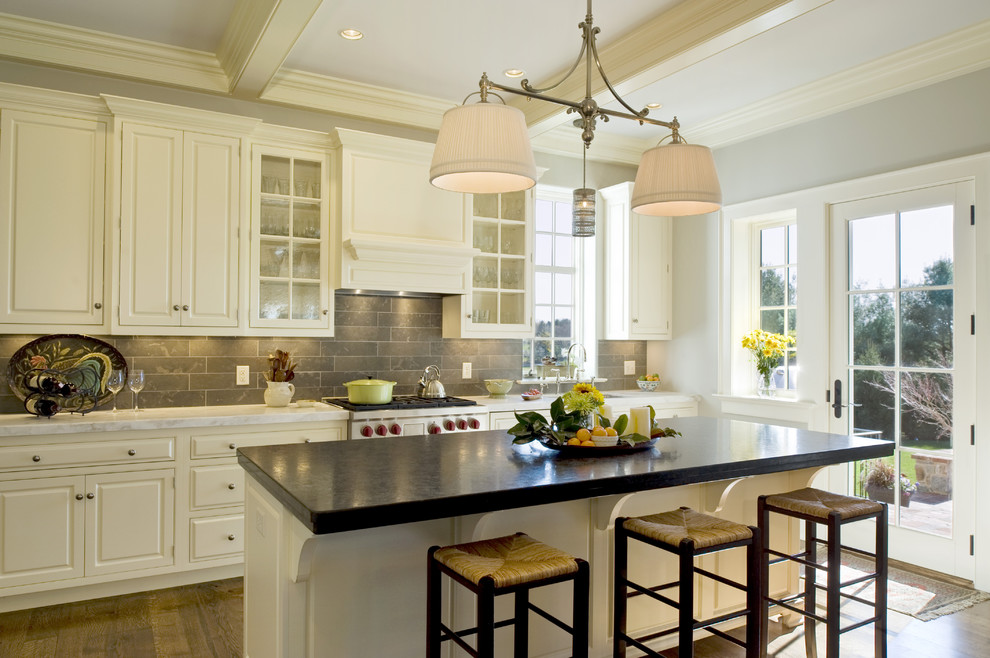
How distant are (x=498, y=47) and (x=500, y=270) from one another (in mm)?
1627

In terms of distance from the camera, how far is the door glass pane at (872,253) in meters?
4.26

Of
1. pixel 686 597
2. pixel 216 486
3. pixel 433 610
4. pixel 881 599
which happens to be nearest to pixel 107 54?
pixel 216 486

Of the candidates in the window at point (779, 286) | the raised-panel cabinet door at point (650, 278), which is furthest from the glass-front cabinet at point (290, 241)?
the window at point (779, 286)

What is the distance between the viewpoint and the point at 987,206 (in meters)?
3.77

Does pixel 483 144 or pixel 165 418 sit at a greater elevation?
pixel 483 144

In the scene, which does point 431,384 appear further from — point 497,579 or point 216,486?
point 497,579

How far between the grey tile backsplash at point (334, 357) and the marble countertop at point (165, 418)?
0.51 ft

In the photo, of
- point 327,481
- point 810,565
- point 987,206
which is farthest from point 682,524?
point 987,206

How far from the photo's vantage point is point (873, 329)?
14.2 ft

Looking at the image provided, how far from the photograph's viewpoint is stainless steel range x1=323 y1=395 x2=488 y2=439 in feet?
13.4

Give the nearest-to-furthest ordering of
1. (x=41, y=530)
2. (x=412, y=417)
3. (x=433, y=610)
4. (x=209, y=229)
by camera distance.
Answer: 1. (x=433, y=610)
2. (x=41, y=530)
3. (x=209, y=229)
4. (x=412, y=417)

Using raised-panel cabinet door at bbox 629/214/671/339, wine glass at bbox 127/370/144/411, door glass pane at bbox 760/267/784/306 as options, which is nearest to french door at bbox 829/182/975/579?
door glass pane at bbox 760/267/784/306

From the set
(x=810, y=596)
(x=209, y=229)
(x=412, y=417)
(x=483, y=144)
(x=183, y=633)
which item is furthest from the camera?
(x=412, y=417)

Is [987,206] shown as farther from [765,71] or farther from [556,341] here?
[556,341]
